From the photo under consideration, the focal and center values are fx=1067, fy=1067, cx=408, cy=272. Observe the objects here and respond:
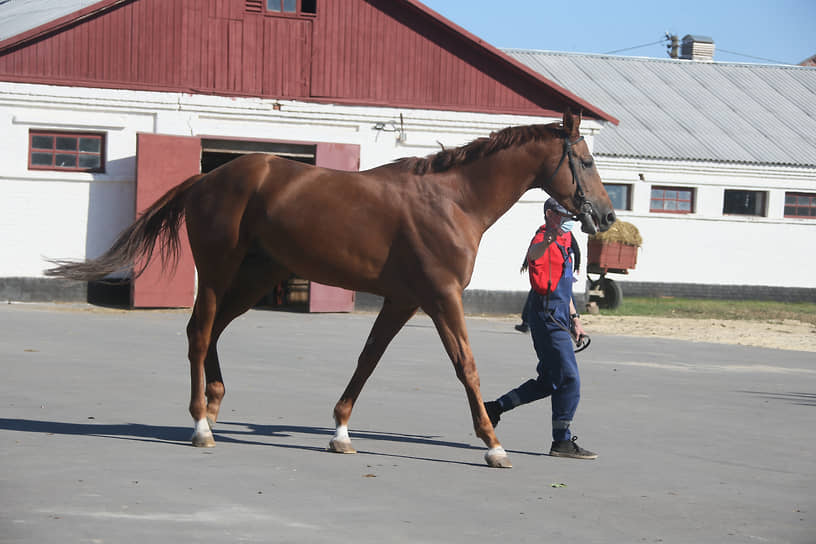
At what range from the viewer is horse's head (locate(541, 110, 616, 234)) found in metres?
7.25

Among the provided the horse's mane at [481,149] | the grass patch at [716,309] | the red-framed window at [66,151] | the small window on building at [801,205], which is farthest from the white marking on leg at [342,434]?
the small window on building at [801,205]

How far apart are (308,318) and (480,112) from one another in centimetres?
574

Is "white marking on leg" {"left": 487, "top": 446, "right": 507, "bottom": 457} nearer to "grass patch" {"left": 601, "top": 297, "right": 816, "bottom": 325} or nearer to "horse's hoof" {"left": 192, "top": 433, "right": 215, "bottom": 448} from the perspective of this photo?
"horse's hoof" {"left": 192, "top": 433, "right": 215, "bottom": 448}

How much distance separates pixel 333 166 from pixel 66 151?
5.08 meters

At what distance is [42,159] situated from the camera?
20219 mm

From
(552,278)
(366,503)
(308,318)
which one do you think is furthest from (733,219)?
(366,503)

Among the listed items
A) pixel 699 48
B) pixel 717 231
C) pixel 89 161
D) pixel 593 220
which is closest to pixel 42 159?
pixel 89 161

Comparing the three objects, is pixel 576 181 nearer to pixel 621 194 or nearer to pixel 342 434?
pixel 342 434

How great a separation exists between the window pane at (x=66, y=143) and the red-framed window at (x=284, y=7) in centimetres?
422

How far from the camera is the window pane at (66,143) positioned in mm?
20266

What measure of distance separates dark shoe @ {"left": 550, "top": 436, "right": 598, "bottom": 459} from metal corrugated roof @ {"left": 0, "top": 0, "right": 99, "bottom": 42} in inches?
712

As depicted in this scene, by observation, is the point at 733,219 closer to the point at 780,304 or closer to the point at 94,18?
the point at 780,304

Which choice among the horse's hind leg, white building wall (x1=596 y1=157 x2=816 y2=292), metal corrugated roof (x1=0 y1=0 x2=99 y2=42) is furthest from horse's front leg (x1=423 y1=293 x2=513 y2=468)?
white building wall (x1=596 y1=157 x2=816 y2=292)

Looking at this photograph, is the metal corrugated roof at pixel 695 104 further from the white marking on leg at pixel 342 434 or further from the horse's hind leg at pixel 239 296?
the white marking on leg at pixel 342 434
